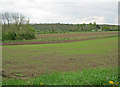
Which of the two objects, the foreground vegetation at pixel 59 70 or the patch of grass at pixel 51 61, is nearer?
the foreground vegetation at pixel 59 70

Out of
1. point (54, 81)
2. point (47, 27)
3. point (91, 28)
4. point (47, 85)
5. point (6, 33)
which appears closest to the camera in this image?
point (47, 85)

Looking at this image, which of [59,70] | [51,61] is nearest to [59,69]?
[59,70]

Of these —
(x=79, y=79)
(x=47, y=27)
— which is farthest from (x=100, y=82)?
(x=47, y=27)

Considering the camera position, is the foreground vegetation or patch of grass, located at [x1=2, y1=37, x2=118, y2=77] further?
patch of grass, located at [x1=2, y1=37, x2=118, y2=77]

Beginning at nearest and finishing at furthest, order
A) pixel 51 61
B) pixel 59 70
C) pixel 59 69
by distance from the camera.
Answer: pixel 59 70, pixel 59 69, pixel 51 61

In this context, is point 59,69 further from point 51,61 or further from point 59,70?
point 51,61

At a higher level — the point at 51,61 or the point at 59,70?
the point at 59,70

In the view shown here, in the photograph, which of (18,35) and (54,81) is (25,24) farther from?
(54,81)

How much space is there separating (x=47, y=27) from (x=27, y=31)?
2551 centimetres

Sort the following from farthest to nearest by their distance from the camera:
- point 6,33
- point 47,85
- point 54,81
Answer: point 6,33 → point 54,81 → point 47,85

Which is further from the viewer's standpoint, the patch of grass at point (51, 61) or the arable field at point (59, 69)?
the patch of grass at point (51, 61)

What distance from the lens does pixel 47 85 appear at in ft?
13.3

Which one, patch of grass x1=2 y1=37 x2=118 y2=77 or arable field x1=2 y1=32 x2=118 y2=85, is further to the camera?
patch of grass x1=2 y1=37 x2=118 y2=77

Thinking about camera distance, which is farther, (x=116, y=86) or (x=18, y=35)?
(x=18, y=35)
